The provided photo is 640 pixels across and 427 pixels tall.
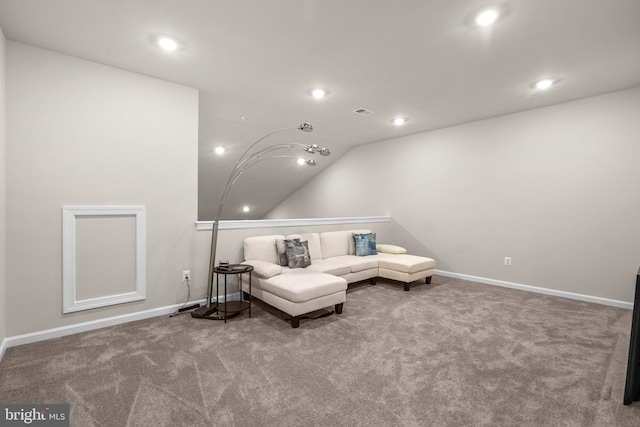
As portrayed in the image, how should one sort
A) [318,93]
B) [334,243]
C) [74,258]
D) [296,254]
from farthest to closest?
[334,243] → [296,254] → [318,93] → [74,258]

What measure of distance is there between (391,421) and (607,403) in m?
1.39

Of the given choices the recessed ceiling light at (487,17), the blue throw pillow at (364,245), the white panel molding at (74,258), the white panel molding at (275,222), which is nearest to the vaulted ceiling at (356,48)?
the recessed ceiling light at (487,17)

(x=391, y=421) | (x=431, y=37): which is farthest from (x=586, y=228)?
(x=391, y=421)

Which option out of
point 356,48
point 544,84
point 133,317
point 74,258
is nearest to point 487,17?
point 356,48

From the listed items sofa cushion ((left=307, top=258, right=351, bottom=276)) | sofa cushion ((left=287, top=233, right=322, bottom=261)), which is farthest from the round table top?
sofa cushion ((left=287, top=233, right=322, bottom=261))

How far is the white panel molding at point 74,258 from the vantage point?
272 cm

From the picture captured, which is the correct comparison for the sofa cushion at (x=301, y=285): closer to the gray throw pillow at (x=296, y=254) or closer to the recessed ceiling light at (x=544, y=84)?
the gray throw pillow at (x=296, y=254)

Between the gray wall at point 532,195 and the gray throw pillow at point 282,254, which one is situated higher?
the gray wall at point 532,195

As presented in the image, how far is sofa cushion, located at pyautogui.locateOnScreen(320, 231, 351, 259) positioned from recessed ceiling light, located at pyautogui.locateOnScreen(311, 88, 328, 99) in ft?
6.54

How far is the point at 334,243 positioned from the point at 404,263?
43.5 inches

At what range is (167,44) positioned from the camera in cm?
261

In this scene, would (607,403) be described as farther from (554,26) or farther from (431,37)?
(431,37)

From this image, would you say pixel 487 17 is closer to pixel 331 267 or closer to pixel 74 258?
pixel 331 267

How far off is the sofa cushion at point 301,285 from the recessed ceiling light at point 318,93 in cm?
222
